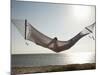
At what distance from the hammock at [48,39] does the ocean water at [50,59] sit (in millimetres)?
92

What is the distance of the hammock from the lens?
1.96m

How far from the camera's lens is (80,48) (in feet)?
6.96

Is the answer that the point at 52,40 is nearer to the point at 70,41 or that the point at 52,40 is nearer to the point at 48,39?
the point at 48,39

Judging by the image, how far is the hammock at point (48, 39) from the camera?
77.1 inches

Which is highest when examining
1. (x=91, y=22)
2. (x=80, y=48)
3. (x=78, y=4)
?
(x=78, y=4)

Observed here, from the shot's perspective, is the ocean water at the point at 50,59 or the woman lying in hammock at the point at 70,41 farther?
the woman lying in hammock at the point at 70,41

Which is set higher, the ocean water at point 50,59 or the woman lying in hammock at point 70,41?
the woman lying in hammock at point 70,41

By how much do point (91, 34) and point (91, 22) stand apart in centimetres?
14

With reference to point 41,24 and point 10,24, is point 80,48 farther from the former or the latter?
point 10,24

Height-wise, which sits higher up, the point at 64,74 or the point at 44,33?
the point at 44,33

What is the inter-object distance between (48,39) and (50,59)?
220mm

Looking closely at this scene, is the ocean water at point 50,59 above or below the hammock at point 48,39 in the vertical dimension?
below

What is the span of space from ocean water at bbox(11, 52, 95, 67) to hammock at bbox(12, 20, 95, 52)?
92 millimetres

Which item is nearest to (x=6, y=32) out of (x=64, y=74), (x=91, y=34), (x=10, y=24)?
(x=10, y=24)
